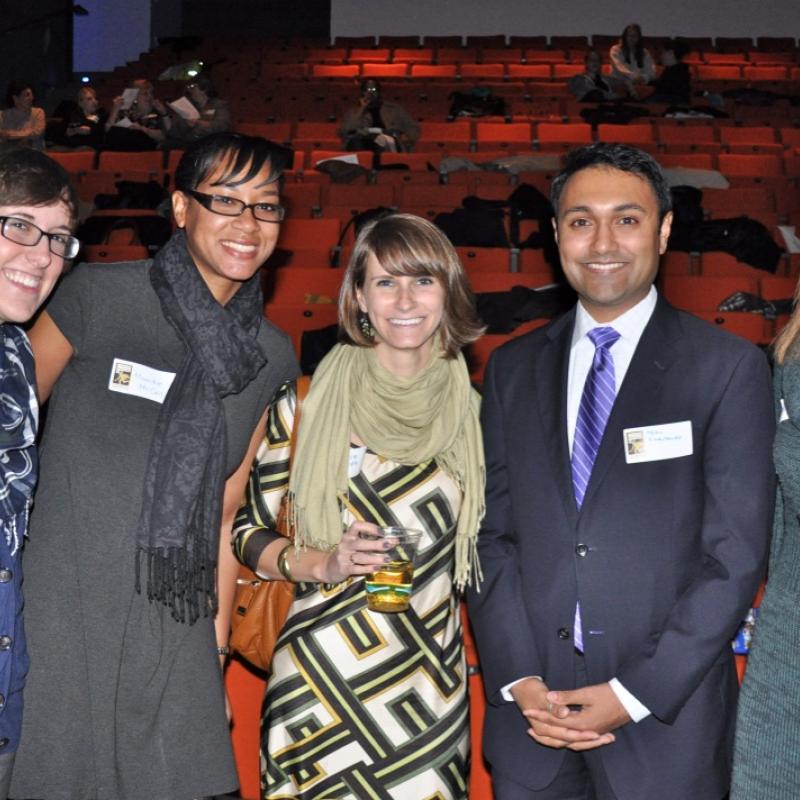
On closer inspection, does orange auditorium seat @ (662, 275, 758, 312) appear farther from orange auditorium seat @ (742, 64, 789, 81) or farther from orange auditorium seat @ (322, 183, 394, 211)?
orange auditorium seat @ (742, 64, 789, 81)

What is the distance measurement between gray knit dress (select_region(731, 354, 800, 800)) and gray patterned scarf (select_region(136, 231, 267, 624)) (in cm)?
107

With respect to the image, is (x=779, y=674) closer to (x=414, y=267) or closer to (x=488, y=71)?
(x=414, y=267)

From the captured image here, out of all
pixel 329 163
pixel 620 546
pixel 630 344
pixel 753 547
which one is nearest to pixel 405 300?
pixel 630 344

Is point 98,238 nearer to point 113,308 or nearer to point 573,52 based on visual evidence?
point 113,308

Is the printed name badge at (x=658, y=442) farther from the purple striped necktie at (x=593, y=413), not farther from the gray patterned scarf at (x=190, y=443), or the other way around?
the gray patterned scarf at (x=190, y=443)

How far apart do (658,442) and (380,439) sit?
0.58 m

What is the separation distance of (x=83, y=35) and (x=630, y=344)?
50.7 ft

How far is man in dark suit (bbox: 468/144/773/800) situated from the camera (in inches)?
84.7

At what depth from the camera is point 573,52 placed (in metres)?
13.9

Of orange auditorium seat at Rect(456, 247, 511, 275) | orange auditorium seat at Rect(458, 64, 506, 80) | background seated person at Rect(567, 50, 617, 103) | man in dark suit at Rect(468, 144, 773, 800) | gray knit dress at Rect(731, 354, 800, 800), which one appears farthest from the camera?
orange auditorium seat at Rect(458, 64, 506, 80)

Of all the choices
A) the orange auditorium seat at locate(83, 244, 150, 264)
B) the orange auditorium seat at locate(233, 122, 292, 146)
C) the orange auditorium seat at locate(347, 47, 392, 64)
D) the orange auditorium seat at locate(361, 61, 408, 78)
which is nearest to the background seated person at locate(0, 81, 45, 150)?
Result: the orange auditorium seat at locate(233, 122, 292, 146)

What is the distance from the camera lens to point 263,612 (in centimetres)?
250

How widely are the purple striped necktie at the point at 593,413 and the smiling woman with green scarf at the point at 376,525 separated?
0.23 meters

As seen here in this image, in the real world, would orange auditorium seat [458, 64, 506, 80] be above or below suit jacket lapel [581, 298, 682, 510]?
above
